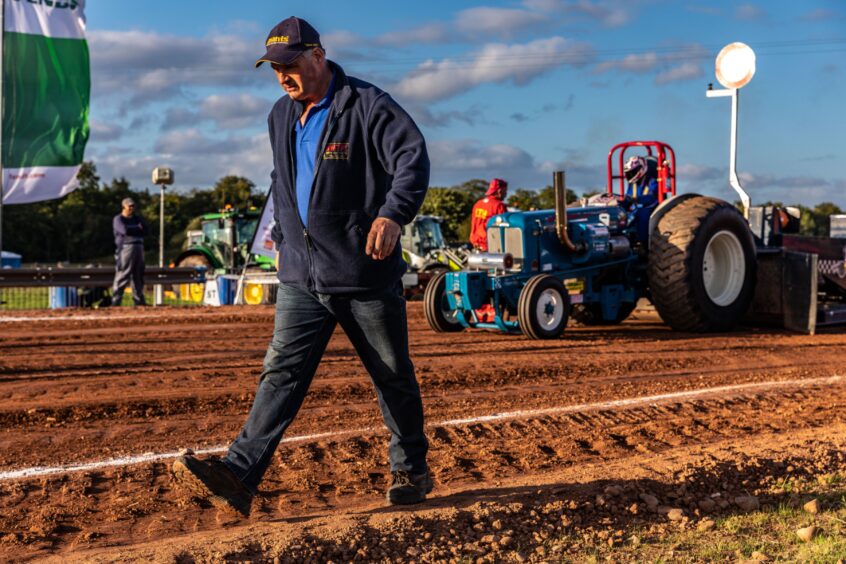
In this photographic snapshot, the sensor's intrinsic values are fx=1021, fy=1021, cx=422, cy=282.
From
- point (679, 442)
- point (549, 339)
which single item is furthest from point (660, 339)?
point (679, 442)

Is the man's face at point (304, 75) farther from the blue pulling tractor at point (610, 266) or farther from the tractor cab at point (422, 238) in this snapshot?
the tractor cab at point (422, 238)

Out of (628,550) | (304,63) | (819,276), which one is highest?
(304,63)

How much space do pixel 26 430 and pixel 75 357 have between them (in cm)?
344

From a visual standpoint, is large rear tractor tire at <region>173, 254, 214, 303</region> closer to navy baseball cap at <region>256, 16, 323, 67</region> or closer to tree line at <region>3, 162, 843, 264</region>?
tree line at <region>3, 162, 843, 264</region>

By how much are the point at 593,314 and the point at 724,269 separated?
1691 millimetres

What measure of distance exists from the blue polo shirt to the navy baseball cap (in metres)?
0.22

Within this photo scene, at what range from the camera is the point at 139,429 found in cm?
626

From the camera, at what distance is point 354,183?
4.05m

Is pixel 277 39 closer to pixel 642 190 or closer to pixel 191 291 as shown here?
pixel 642 190

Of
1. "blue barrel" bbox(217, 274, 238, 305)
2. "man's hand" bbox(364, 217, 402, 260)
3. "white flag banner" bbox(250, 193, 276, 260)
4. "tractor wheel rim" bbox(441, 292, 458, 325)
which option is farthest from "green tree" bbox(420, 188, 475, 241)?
"man's hand" bbox(364, 217, 402, 260)

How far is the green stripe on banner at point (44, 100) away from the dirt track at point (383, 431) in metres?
5.90

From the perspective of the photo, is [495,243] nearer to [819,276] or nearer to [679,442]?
[819,276]

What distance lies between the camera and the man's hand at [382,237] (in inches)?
151

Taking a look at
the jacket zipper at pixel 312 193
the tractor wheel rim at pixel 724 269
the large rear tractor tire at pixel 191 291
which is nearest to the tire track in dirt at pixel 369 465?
the jacket zipper at pixel 312 193
